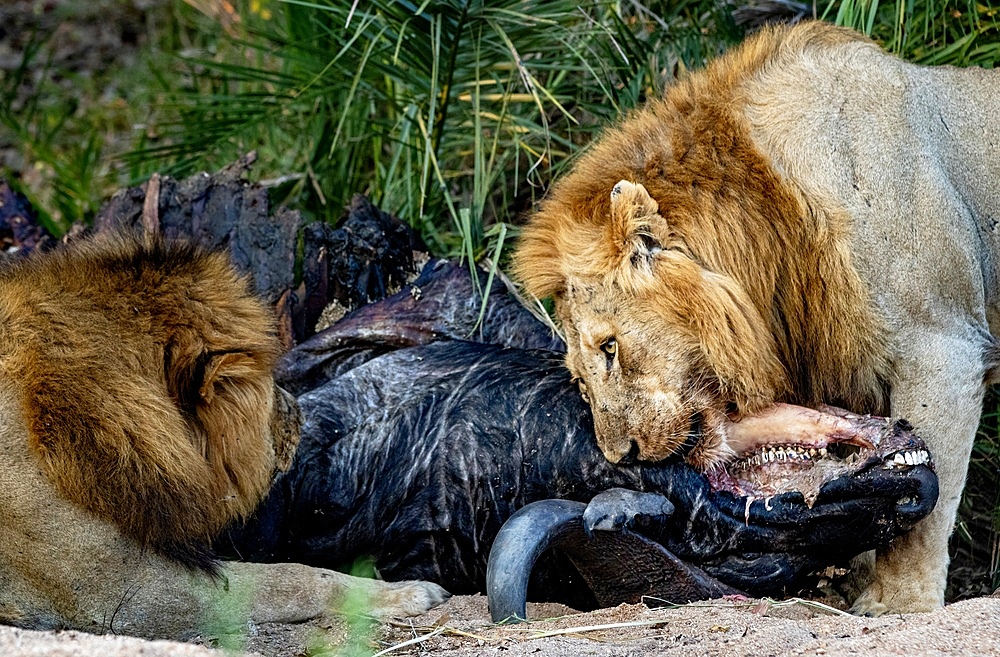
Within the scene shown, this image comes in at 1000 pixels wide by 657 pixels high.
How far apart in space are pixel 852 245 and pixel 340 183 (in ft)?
9.65

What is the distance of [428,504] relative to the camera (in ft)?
10.8

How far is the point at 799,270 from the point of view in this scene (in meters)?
3.21

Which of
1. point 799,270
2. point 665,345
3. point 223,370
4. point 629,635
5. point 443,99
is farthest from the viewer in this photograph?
point 443,99

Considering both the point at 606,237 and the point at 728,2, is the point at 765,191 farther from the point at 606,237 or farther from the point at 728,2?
the point at 728,2

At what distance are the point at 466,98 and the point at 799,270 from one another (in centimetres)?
212

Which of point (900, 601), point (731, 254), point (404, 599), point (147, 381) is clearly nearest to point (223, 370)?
point (147, 381)

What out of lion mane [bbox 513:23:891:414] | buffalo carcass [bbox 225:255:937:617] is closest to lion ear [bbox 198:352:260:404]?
buffalo carcass [bbox 225:255:937:617]

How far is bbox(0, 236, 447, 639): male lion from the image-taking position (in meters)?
2.62

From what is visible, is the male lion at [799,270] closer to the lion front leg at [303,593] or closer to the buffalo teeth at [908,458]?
the buffalo teeth at [908,458]

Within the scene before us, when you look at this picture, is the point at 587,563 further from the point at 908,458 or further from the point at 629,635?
the point at 908,458

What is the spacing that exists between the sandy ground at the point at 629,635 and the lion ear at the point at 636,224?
0.89 meters

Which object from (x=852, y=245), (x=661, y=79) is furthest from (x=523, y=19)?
(x=852, y=245)

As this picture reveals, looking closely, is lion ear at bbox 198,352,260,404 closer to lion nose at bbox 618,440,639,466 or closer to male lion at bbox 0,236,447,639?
Result: male lion at bbox 0,236,447,639

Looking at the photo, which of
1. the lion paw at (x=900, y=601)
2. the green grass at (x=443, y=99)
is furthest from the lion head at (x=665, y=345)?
the green grass at (x=443, y=99)
